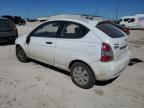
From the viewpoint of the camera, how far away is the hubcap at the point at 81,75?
15.2 ft

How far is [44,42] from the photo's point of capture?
18.1 feet

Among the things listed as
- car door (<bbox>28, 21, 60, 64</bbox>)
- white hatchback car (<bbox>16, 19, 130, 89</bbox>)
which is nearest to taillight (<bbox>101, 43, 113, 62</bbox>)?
white hatchback car (<bbox>16, 19, 130, 89</bbox>)

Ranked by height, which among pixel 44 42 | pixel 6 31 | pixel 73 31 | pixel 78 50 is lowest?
pixel 78 50

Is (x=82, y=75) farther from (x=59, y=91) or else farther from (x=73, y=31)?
(x=73, y=31)

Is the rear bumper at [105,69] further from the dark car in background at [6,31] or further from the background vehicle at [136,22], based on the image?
the background vehicle at [136,22]

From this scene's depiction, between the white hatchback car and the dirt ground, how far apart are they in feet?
1.38

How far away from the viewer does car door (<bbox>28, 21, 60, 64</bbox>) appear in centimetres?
532

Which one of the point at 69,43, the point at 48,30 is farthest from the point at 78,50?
the point at 48,30

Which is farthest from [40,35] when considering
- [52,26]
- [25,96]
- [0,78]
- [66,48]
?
[25,96]

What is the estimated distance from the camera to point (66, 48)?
486cm

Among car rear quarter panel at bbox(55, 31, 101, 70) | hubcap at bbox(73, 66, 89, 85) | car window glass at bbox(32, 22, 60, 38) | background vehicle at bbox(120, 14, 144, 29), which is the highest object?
background vehicle at bbox(120, 14, 144, 29)

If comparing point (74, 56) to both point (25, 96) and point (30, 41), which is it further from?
point (30, 41)

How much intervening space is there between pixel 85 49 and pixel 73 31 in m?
0.78

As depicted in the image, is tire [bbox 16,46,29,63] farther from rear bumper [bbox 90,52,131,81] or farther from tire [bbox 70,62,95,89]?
rear bumper [bbox 90,52,131,81]
